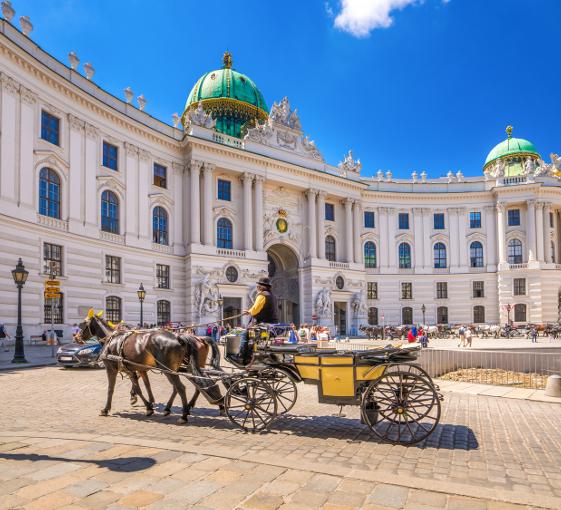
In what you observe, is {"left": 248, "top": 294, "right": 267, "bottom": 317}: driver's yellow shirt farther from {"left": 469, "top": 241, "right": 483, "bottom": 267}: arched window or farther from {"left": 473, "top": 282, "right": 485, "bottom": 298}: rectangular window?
{"left": 469, "top": 241, "right": 483, "bottom": 267}: arched window

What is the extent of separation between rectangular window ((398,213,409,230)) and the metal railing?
3811cm

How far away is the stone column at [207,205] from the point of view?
128ft

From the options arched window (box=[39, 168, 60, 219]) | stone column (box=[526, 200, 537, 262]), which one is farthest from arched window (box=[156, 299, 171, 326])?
stone column (box=[526, 200, 537, 262])

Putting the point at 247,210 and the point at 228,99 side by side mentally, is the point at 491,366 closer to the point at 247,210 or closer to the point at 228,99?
the point at 247,210

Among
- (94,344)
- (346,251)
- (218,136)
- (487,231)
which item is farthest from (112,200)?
(487,231)

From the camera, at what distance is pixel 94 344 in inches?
713

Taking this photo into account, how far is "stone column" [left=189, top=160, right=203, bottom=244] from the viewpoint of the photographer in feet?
125

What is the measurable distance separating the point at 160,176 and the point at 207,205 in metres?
4.31

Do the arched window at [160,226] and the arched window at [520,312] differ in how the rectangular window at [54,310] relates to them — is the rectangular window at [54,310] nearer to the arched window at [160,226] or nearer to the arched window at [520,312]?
the arched window at [160,226]

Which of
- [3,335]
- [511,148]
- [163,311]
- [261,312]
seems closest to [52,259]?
[3,335]

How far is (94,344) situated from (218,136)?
26.4 metres

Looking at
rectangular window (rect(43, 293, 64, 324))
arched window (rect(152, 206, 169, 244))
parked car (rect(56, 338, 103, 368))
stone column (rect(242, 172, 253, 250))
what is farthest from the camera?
stone column (rect(242, 172, 253, 250))

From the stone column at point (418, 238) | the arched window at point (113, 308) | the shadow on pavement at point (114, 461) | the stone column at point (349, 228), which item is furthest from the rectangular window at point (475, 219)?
the shadow on pavement at point (114, 461)

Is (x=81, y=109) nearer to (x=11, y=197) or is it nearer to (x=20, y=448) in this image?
(x=11, y=197)
